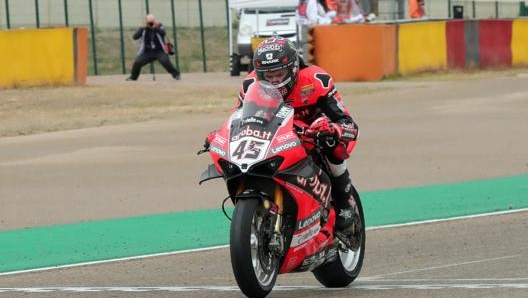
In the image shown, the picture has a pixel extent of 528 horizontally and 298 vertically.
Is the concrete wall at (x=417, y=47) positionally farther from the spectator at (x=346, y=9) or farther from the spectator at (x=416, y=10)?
the spectator at (x=416, y=10)

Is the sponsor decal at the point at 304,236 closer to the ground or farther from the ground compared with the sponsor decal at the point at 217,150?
closer to the ground

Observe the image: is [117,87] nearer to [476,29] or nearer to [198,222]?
[476,29]

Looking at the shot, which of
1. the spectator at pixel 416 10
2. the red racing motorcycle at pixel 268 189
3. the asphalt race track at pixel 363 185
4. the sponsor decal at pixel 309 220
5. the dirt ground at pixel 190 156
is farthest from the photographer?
the spectator at pixel 416 10

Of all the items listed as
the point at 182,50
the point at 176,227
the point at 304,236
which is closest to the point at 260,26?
the point at 182,50

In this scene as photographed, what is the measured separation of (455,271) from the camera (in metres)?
8.90

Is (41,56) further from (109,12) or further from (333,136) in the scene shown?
(333,136)

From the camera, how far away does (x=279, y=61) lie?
786cm

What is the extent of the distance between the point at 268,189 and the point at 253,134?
323 mm

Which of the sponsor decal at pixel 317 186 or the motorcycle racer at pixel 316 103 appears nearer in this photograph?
the sponsor decal at pixel 317 186

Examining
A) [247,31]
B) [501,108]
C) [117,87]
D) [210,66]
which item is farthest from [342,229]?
[210,66]

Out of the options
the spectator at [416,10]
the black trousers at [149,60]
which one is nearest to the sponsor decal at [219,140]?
the black trousers at [149,60]

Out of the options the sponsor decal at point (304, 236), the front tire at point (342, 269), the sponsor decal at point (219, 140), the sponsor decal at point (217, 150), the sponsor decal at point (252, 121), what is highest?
the sponsor decal at point (252, 121)

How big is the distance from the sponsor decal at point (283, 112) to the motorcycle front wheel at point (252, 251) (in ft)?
1.89

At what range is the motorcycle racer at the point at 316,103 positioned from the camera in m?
7.86
